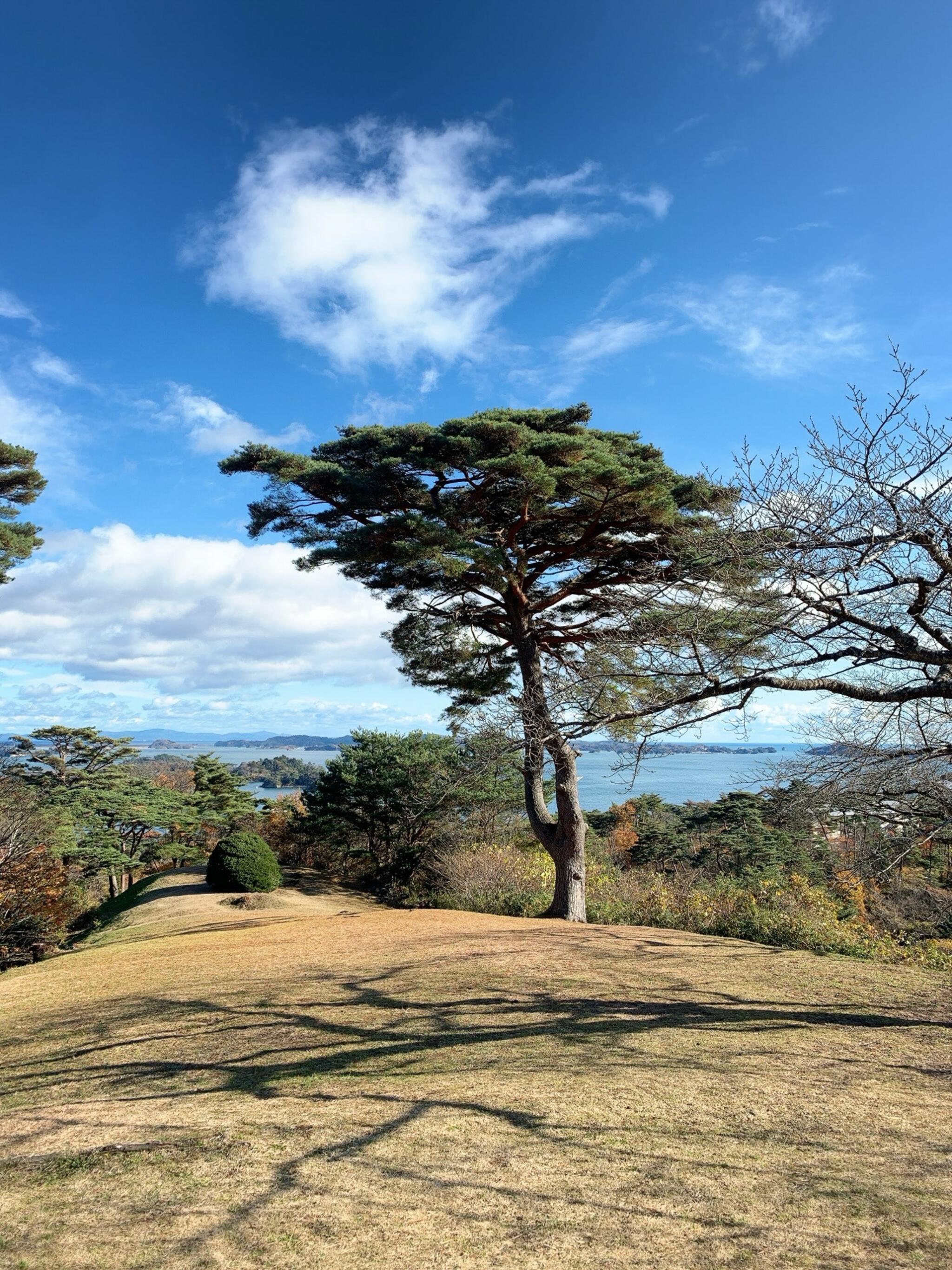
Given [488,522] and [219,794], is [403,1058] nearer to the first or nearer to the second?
[488,522]

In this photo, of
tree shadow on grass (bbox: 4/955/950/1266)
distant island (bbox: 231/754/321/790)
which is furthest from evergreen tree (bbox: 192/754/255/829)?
distant island (bbox: 231/754/321/790)

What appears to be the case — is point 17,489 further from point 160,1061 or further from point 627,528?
point 160,1061

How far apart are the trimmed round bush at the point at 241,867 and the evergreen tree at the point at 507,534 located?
9485mm

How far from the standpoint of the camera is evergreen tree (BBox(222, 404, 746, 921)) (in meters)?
11.3

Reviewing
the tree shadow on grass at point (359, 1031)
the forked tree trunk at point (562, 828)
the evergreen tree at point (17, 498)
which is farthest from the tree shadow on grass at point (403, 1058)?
the evergreen tree at point (17, 498)

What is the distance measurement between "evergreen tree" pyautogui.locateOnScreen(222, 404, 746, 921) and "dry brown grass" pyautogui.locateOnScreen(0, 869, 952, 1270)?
3549 mm

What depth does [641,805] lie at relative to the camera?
43.1 m

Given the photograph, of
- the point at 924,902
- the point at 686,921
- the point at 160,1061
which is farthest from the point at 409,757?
the point at 160,1061

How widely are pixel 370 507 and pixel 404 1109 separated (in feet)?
32.9

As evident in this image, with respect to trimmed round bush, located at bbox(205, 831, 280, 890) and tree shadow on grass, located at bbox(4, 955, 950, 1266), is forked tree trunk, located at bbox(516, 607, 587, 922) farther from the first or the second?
trimmed round bush, located at bbox(205, 831, 280, 890)

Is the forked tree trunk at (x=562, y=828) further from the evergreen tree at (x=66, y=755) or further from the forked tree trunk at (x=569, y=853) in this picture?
the evergreen tree at (x=66, y=755)

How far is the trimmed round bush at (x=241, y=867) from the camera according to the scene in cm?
2028

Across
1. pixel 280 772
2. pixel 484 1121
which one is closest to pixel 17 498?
pixel 484 1121

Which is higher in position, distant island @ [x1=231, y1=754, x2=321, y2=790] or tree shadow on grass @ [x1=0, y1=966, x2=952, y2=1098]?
distant island @ [x1=231, y1=754, x2=321, y2=790]
